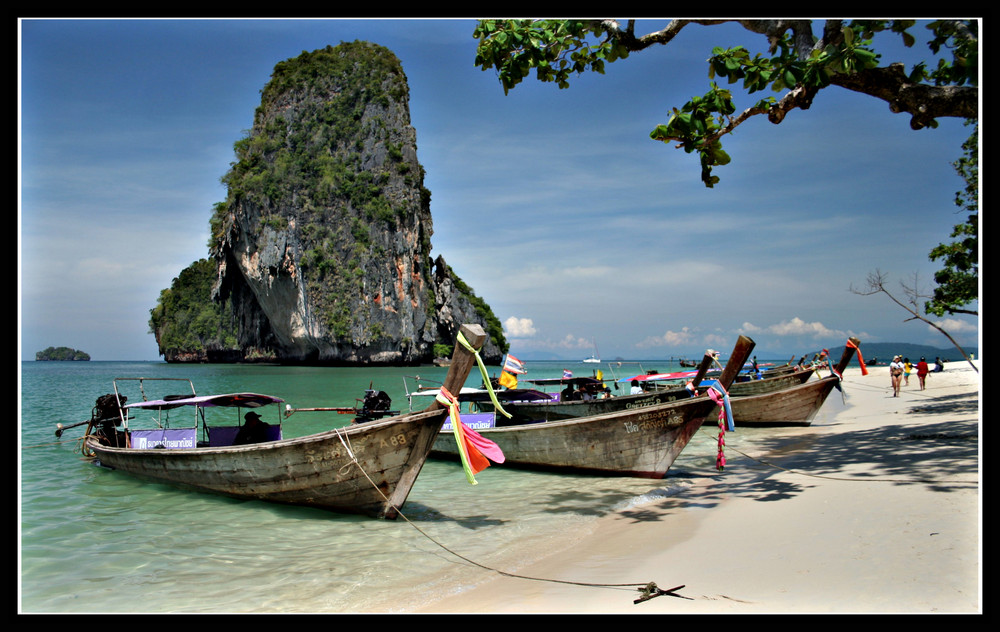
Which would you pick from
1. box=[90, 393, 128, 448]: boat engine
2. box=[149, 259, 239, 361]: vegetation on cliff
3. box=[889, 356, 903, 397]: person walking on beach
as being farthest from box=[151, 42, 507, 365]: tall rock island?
box=[90, 393, 128, 448]: boat engine

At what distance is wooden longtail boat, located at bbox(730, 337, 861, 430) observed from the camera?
611 inches

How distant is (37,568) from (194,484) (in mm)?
2845

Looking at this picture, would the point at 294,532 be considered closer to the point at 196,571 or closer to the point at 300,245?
the point at 196,571

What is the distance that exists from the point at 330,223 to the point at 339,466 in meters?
63.8

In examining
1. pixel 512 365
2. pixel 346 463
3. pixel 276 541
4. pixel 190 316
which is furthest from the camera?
pixel 190 316

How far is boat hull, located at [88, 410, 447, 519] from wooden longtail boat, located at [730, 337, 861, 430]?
11242 millimetres

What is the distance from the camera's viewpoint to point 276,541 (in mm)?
6574

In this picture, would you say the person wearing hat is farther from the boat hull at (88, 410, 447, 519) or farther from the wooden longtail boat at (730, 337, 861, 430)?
the wooden longtail boat at (730, 337, 861, 430)

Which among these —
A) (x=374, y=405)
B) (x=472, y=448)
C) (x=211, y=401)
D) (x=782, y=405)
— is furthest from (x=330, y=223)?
(x=472, y=448)

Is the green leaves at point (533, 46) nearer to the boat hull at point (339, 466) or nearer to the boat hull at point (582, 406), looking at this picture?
the boat hull at point (339, 466)

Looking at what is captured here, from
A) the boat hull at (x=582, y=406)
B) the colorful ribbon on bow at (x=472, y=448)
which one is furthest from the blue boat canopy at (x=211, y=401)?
the boat hull at (x=582, y=406)

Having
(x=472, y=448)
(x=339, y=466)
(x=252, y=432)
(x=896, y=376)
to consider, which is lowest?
(x=896, y=376)

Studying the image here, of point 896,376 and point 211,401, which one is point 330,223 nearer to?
point 896,376

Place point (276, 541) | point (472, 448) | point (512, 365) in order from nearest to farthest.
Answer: point (472, 448)
point (276, 541)
point (512, 365)
